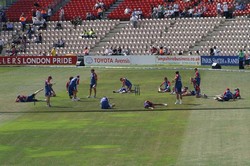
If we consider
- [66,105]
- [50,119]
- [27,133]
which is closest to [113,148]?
[27,133]

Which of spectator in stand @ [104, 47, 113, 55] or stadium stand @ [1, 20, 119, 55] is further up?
stadium stand @ [1, 20, 119, 55]

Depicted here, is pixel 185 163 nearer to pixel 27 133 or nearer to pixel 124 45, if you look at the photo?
pixel 27 133

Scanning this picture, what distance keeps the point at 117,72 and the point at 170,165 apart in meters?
44.5

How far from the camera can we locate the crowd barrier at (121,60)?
78344 millimetres

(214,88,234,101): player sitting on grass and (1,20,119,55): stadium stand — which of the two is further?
(1,20,119,55): stadium stand

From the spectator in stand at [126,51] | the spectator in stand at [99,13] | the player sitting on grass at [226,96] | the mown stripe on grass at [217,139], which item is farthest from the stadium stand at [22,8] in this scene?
the mown stripe on grass at [217,139]

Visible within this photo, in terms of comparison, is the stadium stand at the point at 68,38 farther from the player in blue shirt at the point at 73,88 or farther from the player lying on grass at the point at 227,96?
the player lying on grass at the point at 227,96

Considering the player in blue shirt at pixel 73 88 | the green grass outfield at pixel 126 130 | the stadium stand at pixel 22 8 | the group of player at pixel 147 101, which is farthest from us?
the stadium stand at pixel 22 8

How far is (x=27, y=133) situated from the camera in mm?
38906

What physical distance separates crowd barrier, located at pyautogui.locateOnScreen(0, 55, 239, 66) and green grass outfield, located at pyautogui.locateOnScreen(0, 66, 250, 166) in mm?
16460

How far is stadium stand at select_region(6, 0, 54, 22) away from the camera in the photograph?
9988 cm

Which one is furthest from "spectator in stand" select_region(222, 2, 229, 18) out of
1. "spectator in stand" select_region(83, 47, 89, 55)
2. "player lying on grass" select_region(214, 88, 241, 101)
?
"player lying on grass" select_region(214, 88, 241, 101)

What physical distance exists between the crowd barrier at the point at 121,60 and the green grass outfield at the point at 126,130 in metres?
16.5

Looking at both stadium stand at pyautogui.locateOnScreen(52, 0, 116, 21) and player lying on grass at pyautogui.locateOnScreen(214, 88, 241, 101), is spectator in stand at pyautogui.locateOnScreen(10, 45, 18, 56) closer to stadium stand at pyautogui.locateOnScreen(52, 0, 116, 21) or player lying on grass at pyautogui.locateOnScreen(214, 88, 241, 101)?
stadium stand at pyautogui.locateOnScreen(52, 0, 116, 21)
